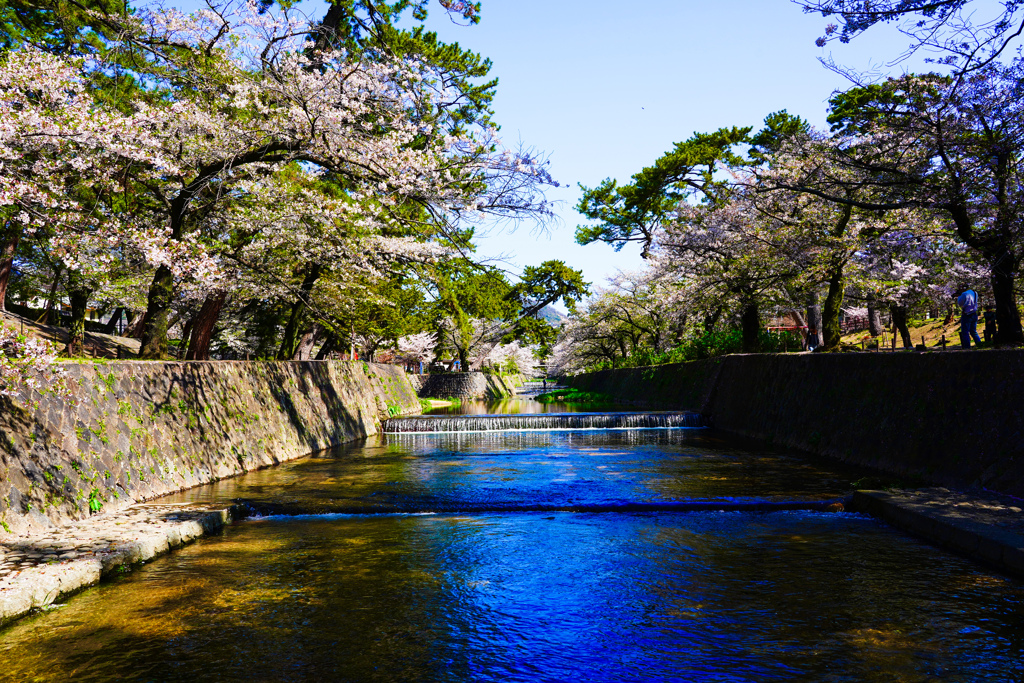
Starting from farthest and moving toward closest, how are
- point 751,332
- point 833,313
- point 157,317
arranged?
point 751,332, point 833,313, point 157,317

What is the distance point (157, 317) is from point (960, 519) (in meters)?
16.7

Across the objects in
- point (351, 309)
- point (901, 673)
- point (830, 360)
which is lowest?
point (901, 673)

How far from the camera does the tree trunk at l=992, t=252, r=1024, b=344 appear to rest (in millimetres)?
12914

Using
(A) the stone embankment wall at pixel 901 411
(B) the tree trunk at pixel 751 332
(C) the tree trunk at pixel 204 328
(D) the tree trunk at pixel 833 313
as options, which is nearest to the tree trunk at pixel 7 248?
(C) the tree trunk at pixel 204 328

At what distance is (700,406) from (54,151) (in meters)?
24.2

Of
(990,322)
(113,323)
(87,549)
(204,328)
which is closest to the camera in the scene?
(87,549)

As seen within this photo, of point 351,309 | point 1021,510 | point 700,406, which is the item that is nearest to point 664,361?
point 700,406

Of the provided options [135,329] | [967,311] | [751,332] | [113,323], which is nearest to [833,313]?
[751,332]

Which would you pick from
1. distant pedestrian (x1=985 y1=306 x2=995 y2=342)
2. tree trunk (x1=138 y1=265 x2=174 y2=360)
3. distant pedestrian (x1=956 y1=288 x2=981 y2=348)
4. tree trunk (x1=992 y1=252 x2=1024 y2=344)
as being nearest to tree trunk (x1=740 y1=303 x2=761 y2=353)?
distant pedestrian (x1=985 y1=306 x2=995 y2=342)

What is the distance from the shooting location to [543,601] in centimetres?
641

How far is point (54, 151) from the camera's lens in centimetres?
1409

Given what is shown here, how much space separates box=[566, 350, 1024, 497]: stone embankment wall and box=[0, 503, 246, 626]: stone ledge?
11289mm

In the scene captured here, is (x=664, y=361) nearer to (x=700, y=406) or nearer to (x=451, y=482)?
(x=700, y=406)

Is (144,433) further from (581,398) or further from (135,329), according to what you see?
(581,398)
